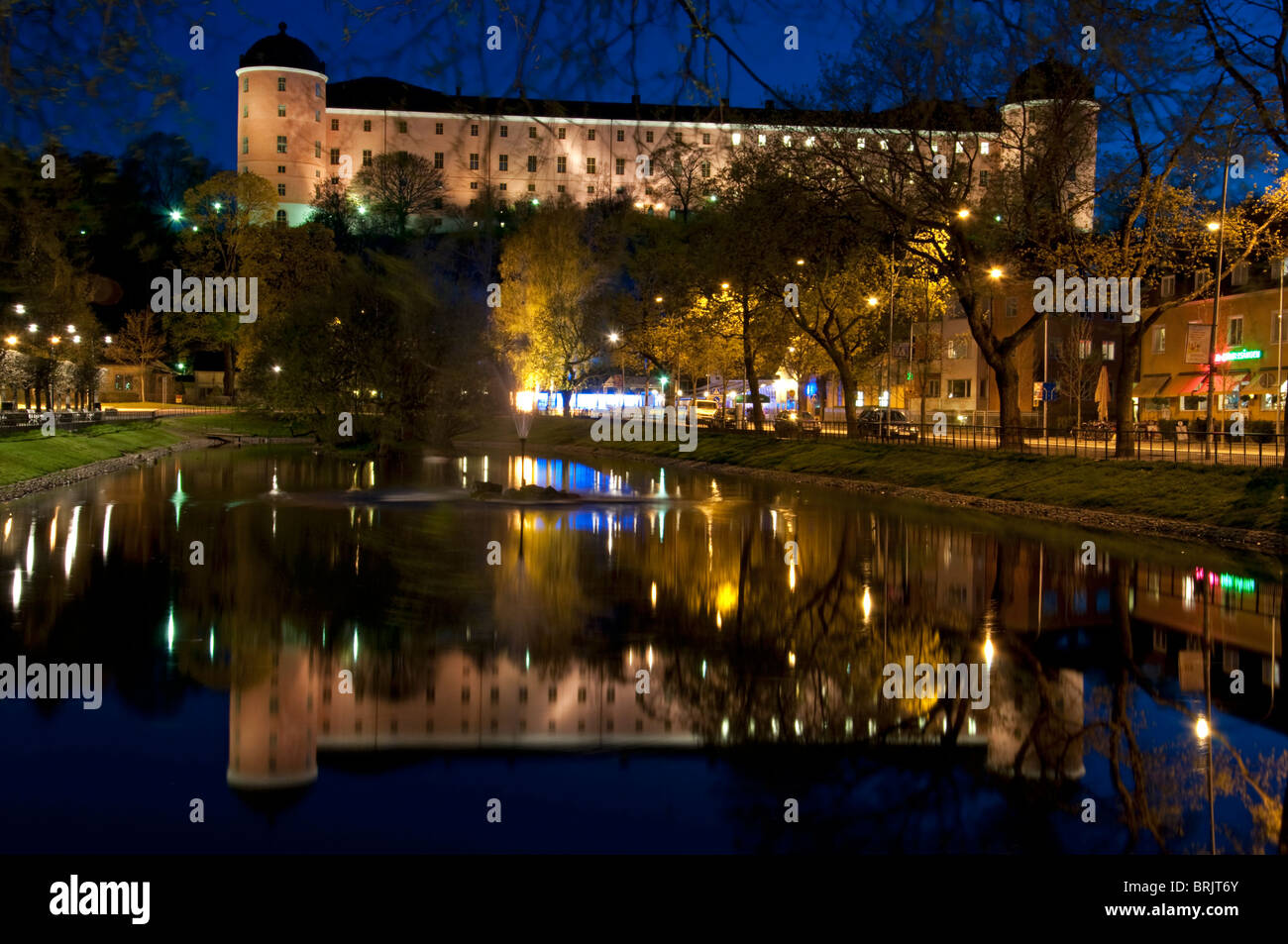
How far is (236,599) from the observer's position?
57.0 feet

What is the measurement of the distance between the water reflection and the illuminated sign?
44000mm

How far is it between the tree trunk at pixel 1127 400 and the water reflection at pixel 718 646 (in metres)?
11.6

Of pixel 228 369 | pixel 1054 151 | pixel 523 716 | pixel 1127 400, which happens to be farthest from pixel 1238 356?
pixel 228 369

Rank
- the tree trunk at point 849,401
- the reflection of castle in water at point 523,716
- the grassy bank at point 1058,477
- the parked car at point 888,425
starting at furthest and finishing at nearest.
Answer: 1. the tree trunk at point 849,401
2. the parked car at point 888,425
3. the grassy bank at point 1058,477
4. the reflection of castle in water at point 523,716

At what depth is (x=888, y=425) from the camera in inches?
2421

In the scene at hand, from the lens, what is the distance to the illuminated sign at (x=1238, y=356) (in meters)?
65.0

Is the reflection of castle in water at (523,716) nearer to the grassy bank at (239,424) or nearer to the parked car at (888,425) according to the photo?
the parked car at (888,425)

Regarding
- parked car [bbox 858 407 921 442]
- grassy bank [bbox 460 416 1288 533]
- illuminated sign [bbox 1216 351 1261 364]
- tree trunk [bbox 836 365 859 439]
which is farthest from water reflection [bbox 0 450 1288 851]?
illuminated sign [bbox 1216 351 1261 364]

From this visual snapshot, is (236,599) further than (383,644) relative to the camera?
Yes

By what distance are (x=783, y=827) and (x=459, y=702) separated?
4489 mm

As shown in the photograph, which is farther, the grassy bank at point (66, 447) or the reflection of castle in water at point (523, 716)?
the grassy bank at point (66, 447)

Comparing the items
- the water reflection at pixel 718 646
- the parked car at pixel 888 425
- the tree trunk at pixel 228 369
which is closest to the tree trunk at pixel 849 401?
the parked car at pixel 888 425
